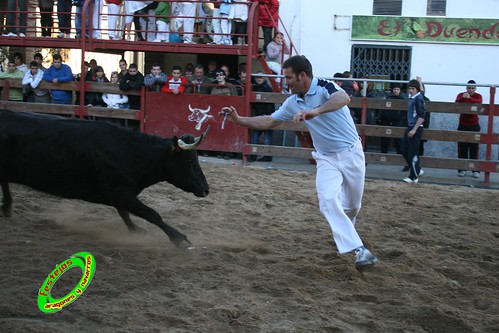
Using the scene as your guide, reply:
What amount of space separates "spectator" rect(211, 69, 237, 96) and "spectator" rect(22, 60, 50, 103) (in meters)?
3.37

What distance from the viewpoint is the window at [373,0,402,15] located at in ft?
54.5

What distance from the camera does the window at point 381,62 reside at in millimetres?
16578

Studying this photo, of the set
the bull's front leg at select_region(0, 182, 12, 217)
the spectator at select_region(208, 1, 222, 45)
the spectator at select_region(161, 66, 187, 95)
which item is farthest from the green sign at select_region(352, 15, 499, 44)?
the bull's front leg at select_region(0, 182, 12, 217)

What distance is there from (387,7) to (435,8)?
40.6 inches

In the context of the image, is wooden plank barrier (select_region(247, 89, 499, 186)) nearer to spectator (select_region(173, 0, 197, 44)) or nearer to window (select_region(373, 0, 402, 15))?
spectator (select_region(173, 0, 197, 44))

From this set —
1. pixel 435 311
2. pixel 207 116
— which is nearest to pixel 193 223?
pixel 435 311

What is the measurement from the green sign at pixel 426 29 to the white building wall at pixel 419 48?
0.11 metres

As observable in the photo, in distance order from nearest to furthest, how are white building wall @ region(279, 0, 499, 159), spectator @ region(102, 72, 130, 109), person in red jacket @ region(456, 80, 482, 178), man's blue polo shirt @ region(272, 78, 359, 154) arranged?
man's blue polo shirt @ region(272, 78, 359, 154) < person in red jacket @ region(456, 80, 482, 178) < spectator @ region(102, 72, 130, 109) < white building wall @ region(279, 0, 499, 159)

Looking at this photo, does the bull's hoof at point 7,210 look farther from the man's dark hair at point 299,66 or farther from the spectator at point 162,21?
the spectator at point 162,21

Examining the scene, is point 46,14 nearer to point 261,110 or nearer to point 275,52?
point 275,52

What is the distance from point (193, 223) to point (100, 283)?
8.47ft

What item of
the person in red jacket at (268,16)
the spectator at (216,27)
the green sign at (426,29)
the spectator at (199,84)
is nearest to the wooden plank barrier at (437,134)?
the spectator at (199,84)

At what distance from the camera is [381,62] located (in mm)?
16734

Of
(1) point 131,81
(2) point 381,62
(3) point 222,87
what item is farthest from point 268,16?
(1) point 131,81
